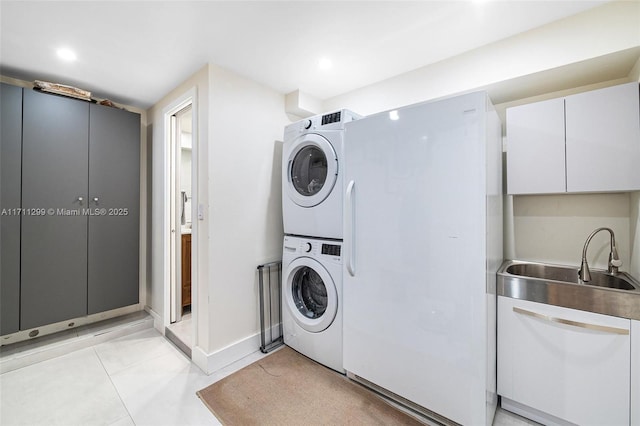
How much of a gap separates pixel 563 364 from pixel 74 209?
147 inches

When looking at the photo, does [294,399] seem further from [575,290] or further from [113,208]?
[113,208]

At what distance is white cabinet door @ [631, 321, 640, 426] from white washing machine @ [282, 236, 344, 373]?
151 centimetres

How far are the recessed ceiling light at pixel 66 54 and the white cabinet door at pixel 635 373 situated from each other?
3.69 meters

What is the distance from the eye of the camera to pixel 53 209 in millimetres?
2191

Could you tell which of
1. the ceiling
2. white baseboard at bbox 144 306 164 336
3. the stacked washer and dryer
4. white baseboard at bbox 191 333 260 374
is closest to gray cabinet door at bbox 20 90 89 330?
the ceiling

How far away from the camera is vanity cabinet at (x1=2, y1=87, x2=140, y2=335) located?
6.82 ft

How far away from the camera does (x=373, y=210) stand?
5.38ft

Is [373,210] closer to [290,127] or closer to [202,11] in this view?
[290,127]

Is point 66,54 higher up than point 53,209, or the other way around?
point 66,54

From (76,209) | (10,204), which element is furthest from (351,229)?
(10,204)

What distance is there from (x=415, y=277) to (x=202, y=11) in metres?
1.94

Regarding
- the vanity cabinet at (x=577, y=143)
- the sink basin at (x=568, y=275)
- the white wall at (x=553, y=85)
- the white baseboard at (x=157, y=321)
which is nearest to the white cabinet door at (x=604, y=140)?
the vanity cabinet at (x=577, y=143)

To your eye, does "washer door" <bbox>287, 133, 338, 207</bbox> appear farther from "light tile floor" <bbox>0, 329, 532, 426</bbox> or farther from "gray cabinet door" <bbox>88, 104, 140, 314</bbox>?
"gray cabinet door" <bbox>88, 104, 140, 314</bbox>

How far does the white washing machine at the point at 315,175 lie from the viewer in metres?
1.95
